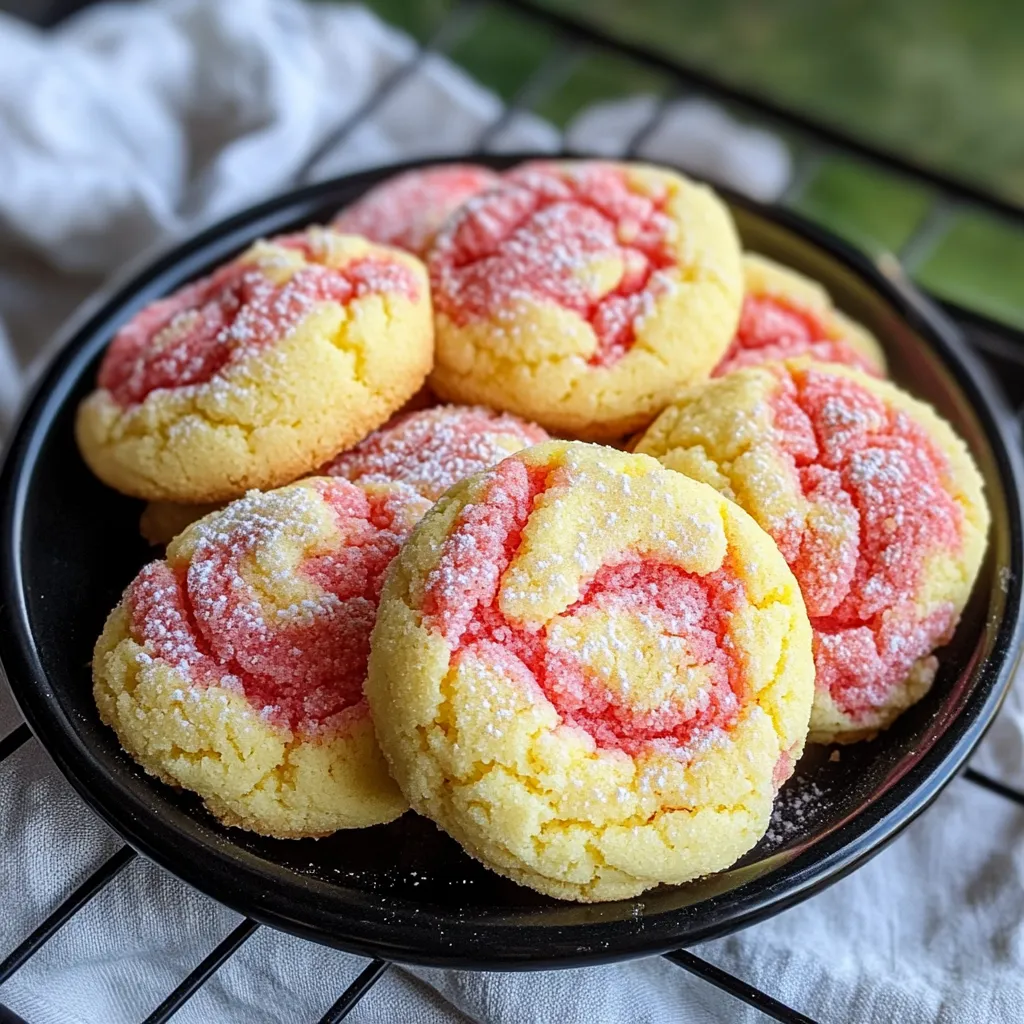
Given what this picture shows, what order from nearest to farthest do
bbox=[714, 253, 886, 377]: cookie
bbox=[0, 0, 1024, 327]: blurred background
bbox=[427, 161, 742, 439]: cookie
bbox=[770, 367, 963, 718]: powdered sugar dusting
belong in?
bbox=[770, 367, 963, 718]: powdered sugar dusting, bbox=[427, 161, 742, 439]: cookie, bbox=[714, 253, 886, 377]: cookie, bbox=[0, 0, 1024, 327]: blurred background

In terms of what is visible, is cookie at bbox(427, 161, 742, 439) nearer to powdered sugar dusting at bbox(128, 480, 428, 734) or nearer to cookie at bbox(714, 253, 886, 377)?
cookie at bbox(714, 253, 886, 377)

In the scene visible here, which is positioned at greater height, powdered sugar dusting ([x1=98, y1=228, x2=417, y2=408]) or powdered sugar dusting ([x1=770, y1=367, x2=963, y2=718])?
powdered sugar dusting ([x1=770, y1=367, x2=963, y2=718])

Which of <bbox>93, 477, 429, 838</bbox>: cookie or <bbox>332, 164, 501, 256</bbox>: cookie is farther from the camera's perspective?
<bbox>332, 164, 501, 256</bbox>: cookie

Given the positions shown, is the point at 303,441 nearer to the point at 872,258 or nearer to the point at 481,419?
the point at 481,419

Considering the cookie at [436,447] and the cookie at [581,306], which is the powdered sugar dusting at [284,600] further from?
the cookie at [581,306]

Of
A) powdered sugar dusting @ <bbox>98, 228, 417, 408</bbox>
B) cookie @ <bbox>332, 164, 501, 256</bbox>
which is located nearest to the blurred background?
cookie @ <bbox>332, 164, 501, 256</bbox>

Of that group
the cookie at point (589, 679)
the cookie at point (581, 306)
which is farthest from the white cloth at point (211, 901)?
the cookie at point (581, 306)

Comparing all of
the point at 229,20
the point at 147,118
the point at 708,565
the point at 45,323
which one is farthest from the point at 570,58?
the point at 708,565
